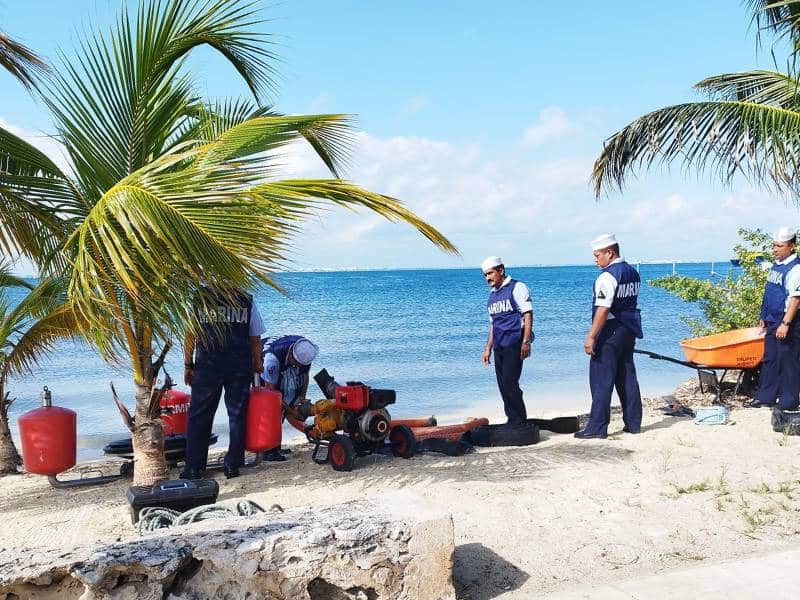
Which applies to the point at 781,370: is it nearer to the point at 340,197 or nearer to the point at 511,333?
the point at 511,333

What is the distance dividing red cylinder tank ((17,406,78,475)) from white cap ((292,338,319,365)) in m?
2.12

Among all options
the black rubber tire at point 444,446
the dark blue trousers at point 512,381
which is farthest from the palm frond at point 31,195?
the dark blue trousers at point 512,381

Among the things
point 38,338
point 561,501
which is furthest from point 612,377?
point 38,338

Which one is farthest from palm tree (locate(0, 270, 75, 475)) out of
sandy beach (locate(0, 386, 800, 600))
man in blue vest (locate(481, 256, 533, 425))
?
man in blue vest (locate(481, 256, 533, 425))

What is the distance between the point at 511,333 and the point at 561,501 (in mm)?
2681

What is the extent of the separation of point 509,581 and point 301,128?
10.9 ft

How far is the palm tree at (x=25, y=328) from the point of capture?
22.0ft

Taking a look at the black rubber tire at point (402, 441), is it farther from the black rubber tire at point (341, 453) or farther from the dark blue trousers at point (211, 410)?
the dark blue trousers at point (211, 410)

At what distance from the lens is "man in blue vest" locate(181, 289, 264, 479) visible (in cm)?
639

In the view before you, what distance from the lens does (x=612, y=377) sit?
7.65m

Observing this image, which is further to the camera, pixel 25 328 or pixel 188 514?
pixel 25 328

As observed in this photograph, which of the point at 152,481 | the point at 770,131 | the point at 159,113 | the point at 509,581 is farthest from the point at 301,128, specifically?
the point at 770,131

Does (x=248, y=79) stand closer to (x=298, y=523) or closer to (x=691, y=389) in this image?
(x=298, y=523)

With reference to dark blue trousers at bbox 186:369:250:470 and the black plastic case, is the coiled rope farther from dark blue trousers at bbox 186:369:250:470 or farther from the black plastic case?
dark blue trousers at bbox 186:369:250:470
